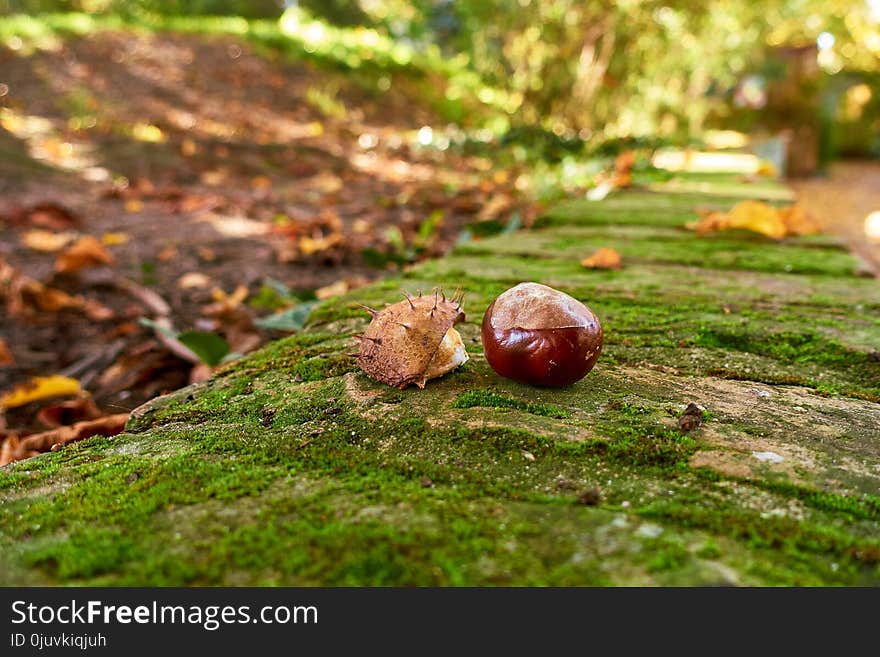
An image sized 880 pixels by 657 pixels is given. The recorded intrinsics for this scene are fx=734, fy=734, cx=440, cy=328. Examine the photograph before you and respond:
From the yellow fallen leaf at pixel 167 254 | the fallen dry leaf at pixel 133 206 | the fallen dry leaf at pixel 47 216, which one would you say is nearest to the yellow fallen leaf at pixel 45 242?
the fallen dry leaf at pixel 47 216

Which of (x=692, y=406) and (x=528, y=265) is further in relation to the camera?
(x=528, y=265)

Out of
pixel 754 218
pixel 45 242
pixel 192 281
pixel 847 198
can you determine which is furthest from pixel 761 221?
pixel 847 198

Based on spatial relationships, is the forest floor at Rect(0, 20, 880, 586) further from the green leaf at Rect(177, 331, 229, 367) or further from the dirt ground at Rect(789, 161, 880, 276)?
the dirt ground at Rect(789, 161, 880, 276)

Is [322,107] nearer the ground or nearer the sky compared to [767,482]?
nearer the sky

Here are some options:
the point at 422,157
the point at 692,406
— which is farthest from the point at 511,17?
the point at 692,406
